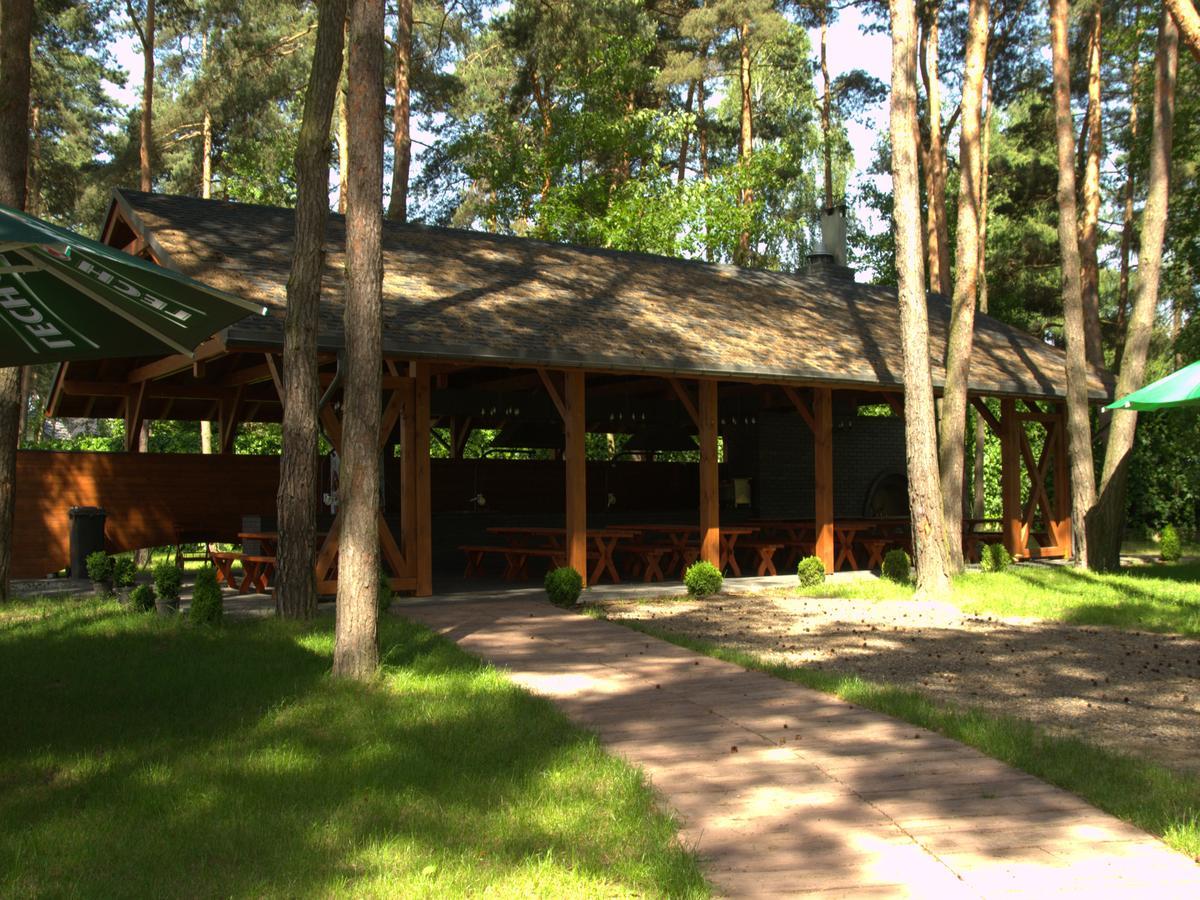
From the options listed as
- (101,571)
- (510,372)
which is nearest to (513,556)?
(510,372)

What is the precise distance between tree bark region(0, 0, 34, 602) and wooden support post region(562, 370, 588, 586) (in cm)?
598

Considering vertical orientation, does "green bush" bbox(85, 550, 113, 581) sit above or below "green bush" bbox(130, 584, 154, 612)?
above

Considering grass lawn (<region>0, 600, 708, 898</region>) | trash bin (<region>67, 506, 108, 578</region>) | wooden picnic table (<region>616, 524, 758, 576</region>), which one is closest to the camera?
grass lawn (<region>0, 600, 708, 898</region>)

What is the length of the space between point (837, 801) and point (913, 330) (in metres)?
9.56

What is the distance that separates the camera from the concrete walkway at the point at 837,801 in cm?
416

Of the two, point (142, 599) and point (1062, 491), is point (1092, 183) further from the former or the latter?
point (142, 599)

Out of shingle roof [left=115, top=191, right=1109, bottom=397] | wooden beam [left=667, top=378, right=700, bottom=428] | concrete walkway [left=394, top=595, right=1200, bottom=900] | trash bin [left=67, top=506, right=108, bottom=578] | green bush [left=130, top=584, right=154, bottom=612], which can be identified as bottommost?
concrete walkway [left=394, top=595, right=1200, bottom=900]

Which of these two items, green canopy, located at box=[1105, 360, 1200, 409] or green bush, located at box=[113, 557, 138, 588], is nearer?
green canopy, located at box=[1105, 360, 1200, 409]

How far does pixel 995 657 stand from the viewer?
372 inches

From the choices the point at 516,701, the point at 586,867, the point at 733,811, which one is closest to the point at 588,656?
the point at 516,701

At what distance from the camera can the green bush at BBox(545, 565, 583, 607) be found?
1248 cm

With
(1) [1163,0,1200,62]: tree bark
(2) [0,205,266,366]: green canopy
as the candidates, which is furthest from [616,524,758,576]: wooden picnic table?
(2) [0,205,266,366]: green canopy

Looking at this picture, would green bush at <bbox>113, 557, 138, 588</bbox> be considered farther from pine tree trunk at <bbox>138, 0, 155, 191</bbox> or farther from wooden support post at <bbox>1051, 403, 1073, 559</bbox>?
wooden support post at <bbox>1051, 403, 1073, 559</bbox>

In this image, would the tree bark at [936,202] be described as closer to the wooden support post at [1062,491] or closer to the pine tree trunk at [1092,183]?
the pine tree trunk at [1092,183]
